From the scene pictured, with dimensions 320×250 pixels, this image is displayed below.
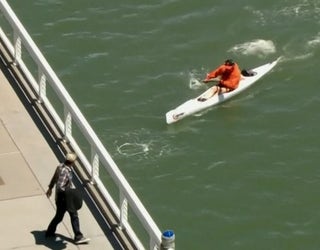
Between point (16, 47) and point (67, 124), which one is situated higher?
point (16, 47)

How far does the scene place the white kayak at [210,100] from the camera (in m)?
33.4

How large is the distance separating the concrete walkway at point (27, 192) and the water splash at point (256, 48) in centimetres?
1707

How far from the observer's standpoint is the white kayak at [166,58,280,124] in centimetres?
3341

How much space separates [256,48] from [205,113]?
13.4ft

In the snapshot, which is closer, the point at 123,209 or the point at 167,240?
the point at 167,240

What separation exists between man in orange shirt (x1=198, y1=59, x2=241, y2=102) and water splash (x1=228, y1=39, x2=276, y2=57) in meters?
1.61

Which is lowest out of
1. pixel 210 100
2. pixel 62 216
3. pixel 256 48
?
pixel 210 100

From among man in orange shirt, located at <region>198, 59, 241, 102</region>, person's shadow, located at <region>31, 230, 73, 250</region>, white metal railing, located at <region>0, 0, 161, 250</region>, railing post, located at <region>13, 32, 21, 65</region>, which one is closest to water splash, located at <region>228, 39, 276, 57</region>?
man in orange shirt, located at <region>198, 59, 241, 102</region>

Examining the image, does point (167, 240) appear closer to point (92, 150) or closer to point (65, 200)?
point (65, 200)

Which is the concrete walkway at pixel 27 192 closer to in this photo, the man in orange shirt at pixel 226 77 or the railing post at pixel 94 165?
the railing post at pixel 94 165

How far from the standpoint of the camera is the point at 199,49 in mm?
37312

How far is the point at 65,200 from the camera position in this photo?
17.2m

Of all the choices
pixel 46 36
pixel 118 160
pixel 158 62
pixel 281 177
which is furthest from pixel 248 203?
pixel 46 36

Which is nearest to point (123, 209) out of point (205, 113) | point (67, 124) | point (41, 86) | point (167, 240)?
point (167, 240)
